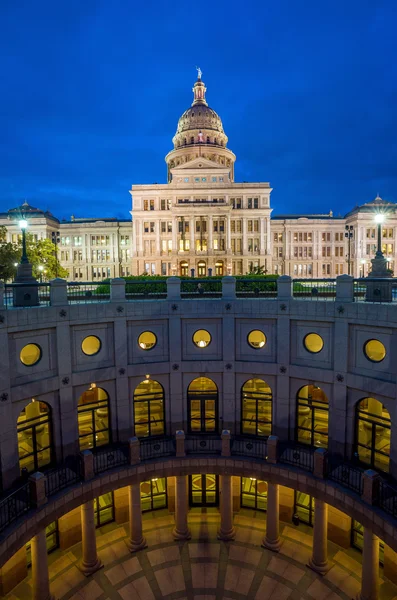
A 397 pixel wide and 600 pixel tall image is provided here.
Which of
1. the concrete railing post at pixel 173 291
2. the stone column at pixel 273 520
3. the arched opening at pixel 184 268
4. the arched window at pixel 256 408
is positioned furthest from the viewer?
the arched opening at pixel 184 268

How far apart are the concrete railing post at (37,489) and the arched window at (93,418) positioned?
3.91 m

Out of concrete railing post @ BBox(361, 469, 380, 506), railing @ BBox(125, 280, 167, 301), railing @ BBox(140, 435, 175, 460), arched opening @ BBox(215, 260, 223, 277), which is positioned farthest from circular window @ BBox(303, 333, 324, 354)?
arched opening @ BBox(215, 260, 223, 277)

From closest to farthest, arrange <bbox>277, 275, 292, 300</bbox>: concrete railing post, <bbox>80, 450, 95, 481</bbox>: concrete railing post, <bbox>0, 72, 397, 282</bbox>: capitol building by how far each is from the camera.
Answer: <bbox>80, 450, 95, 481</bbox>: concrete railing post < <bbox>277, 275, 292, 300</bbox>: concrete railing post < <bbox>0, 72, 397, 282</bbox>: capitol building

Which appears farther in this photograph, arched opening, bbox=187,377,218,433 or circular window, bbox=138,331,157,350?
arched opening, bbox=187,377,218,433

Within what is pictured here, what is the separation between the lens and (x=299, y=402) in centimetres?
1905

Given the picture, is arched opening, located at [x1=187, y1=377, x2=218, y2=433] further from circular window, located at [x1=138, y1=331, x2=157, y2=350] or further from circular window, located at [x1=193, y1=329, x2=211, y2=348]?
Answer: circular window, located at [x1=138, y1=331, x2=157, y2=350]

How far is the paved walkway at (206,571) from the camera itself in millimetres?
15562

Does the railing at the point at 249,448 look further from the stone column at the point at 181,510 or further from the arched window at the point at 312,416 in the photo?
the stone column at the point at 181,510

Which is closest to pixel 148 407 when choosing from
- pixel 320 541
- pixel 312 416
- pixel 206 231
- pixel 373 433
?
pixel 312 416

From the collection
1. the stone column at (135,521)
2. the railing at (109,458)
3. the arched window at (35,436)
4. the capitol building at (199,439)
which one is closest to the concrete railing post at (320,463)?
the capitol building at (199,439)

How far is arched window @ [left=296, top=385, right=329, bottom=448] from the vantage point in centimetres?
1850

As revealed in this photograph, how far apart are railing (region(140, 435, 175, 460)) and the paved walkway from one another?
15.2ft

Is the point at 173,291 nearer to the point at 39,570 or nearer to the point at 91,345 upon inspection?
the point at 91,345

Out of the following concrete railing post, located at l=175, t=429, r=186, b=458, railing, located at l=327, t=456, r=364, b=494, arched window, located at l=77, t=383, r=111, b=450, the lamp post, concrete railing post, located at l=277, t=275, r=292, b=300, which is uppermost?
the lamp post
